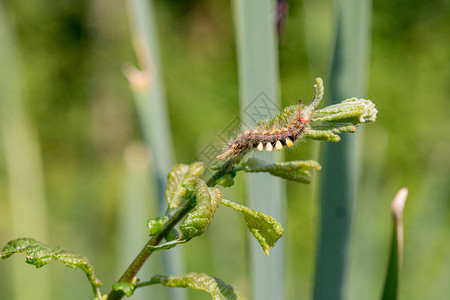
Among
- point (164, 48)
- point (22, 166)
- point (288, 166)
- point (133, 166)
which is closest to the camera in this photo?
point (288, 166)

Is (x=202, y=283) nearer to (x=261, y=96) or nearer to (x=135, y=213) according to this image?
(x=261, y=96)

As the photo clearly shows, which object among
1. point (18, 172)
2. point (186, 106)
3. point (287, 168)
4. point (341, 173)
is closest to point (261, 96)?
point (341, 173)

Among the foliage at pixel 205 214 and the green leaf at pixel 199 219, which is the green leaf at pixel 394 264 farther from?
the green leaf at pixel 199 219

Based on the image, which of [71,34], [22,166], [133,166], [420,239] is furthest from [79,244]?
[71,34]

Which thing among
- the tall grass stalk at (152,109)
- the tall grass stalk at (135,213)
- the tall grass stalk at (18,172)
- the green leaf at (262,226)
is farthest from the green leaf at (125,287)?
the tall grass stalk at (18,172)

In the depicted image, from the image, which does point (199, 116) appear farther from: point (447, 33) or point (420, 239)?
point (420, 239)

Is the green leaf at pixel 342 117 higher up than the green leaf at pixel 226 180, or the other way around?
the green leaf at pixel 342 117
